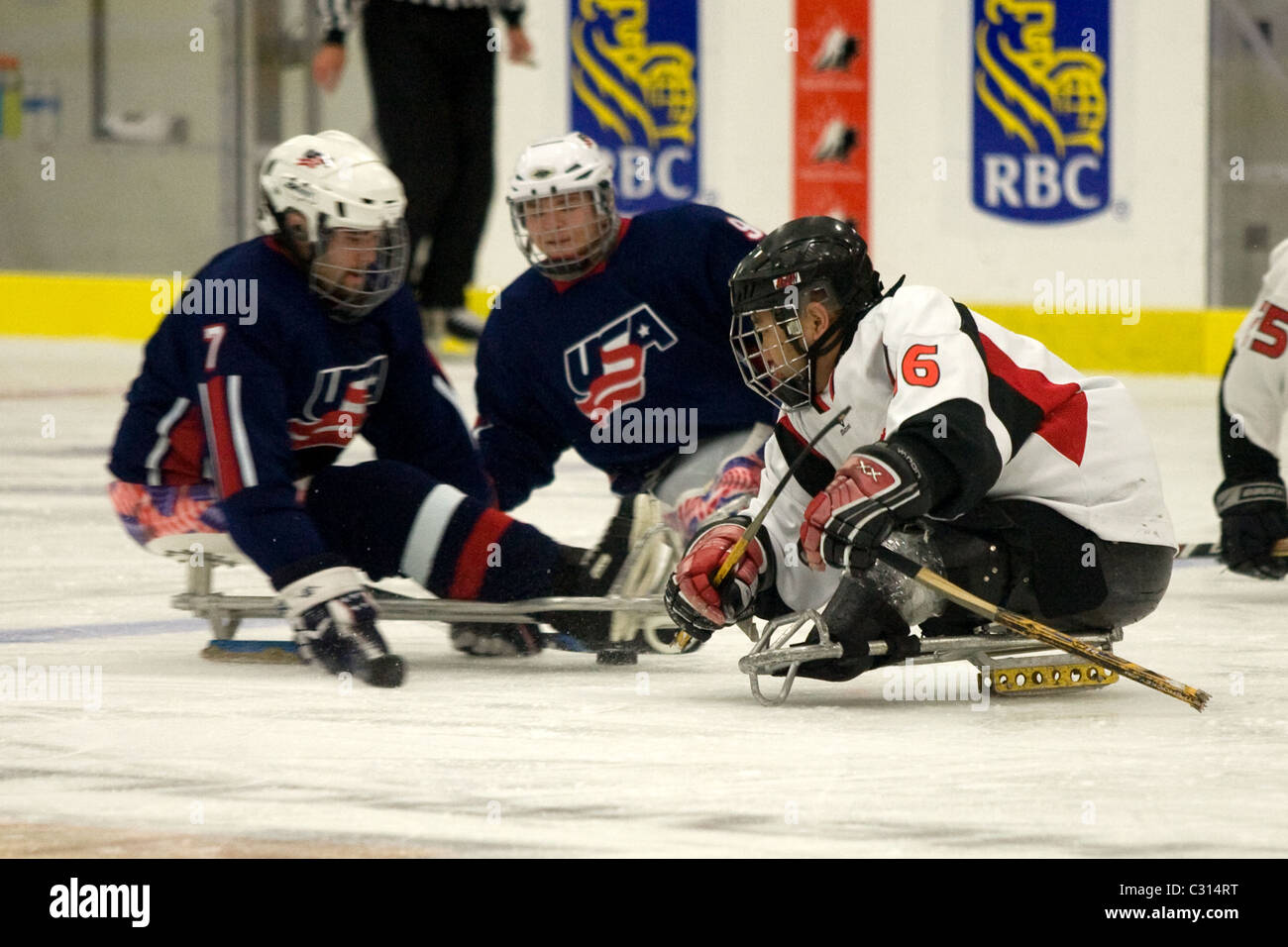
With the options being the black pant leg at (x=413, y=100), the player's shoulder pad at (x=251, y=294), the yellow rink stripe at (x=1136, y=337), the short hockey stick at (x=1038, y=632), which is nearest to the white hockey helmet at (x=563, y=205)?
the player's shoulder pad at (x=251, y=294)

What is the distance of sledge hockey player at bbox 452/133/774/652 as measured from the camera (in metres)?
4.02

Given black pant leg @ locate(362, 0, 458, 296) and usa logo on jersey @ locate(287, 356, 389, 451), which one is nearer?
usa logo on jersey @ locate(287, 356, 389, 451)

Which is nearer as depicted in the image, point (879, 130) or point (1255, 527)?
point (1255, 527)

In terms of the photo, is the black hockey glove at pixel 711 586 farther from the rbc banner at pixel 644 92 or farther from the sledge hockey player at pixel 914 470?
the rbc banner at pixel 644 92

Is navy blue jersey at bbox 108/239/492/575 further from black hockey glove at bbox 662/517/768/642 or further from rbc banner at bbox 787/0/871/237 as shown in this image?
rbc banner at bbox 787/0/871/237

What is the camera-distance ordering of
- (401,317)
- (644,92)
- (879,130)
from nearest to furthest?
(401,317), (879,130), (644,92)

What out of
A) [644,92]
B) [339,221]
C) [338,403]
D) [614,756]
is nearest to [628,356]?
[338,403]

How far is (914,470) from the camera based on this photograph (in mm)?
2850

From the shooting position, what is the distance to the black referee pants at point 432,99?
841 cm

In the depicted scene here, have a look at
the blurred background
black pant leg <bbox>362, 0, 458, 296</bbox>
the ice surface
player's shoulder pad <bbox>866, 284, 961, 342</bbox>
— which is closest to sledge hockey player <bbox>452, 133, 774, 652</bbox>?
the ice surface

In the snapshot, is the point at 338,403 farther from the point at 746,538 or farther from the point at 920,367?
the point at 920,367

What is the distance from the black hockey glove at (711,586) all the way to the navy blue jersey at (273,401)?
1.75ft

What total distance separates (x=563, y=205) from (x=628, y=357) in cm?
31

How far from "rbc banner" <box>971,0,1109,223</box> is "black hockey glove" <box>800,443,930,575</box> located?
683 centimetres
